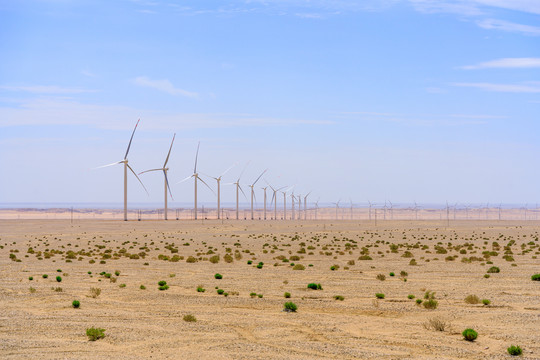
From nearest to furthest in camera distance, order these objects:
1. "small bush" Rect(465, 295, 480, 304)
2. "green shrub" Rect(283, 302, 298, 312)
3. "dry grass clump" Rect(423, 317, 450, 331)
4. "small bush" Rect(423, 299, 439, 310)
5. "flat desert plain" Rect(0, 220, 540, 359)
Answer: "flat desert plain" Rect(0, 220, 540, 359)
"dry grass clump" Rect(423, 317, 450, 331)
"green shrub" Rect(283, 302, 298, 312)
"small bush" Rect(423, 299, 439, 310)
"small bush" Rect(465, 295, 480, 304)

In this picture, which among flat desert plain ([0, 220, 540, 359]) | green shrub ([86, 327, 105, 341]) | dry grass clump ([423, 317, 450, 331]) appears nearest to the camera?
flat desert plain ([0, 220, 540, 359])

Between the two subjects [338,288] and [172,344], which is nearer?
[172,344]

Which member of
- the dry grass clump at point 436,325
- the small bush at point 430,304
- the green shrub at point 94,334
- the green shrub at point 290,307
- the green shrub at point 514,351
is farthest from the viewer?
the small bush at point 430,304

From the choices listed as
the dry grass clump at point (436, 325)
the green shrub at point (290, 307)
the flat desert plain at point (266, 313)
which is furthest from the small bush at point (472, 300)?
the green shrub at point (290, 307)

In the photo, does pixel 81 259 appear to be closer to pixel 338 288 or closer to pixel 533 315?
pixel 338 288

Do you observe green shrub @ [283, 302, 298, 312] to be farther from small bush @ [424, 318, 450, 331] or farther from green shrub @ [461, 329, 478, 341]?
green shrub @ [461, 329, 478, 341]

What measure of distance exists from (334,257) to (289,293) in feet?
86.3

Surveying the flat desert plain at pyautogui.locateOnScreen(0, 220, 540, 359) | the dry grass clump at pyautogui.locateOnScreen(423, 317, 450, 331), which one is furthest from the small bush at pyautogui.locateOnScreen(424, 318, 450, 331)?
the flat desert plain at pyautogui.locateOnScreen(0, 220, 540, 359)

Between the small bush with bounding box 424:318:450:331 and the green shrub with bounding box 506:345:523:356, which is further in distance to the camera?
the small bush with bounding box 424:318:450:331

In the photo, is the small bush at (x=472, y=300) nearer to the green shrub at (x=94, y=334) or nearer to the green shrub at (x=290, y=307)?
the green shrub at (x=290, y=307)

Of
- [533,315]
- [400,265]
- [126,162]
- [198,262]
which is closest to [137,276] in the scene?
[198,262]

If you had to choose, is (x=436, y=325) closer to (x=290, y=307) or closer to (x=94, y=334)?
(x=290, y=307)

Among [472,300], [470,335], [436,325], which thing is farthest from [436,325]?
[472,300]

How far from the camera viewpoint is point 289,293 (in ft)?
99.8
